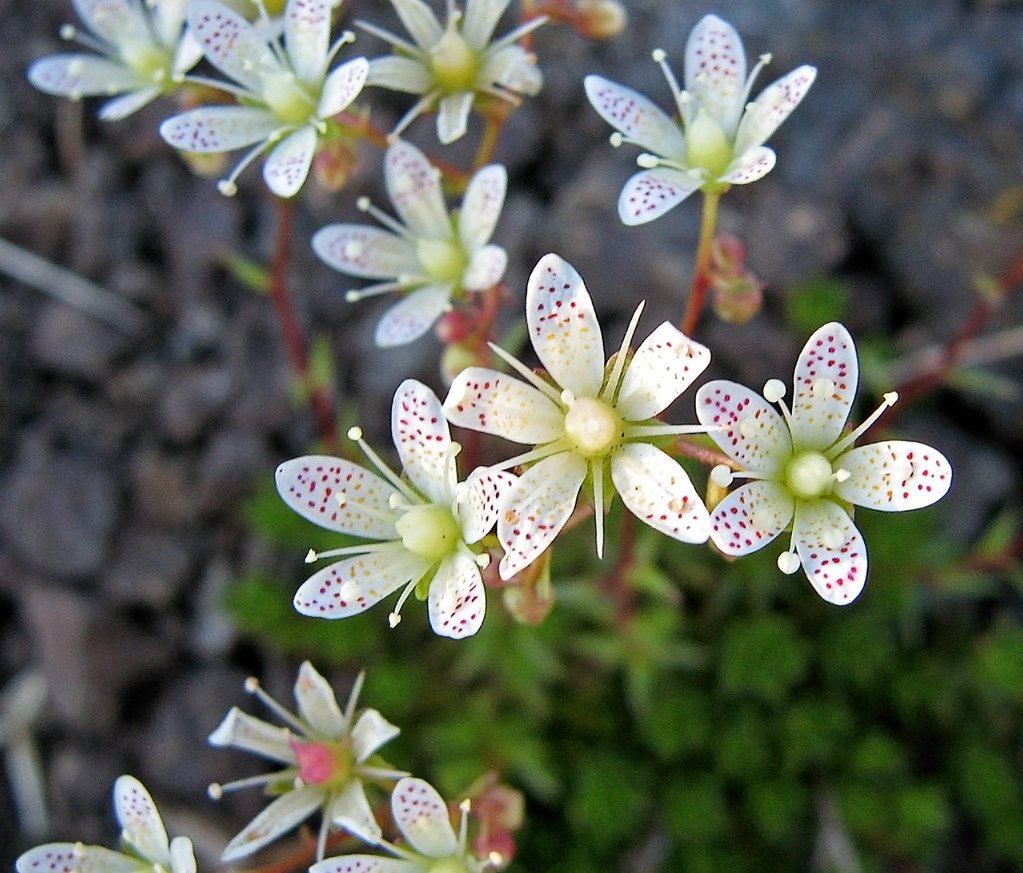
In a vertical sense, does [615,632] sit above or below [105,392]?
above

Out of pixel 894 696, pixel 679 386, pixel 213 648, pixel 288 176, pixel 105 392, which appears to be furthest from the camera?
pixel 105 392

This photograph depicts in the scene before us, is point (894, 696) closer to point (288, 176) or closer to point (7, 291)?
point (288, 176)

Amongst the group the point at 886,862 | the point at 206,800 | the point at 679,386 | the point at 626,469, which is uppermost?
the point at 679,386

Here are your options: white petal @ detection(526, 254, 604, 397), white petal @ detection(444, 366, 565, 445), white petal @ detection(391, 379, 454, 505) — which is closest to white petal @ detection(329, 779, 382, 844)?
white petal @ detection(391, 379, 454, 505)

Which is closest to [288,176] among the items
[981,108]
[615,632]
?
[615,632]

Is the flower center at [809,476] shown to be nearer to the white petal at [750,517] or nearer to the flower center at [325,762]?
the white petal at [750,517]

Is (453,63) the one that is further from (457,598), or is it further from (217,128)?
(457,598)

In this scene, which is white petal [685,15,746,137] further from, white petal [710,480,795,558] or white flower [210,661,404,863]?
white flower [210,661,404,863]

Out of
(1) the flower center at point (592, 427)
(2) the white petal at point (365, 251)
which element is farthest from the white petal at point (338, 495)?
(2) the white petal at point (365, 251)
